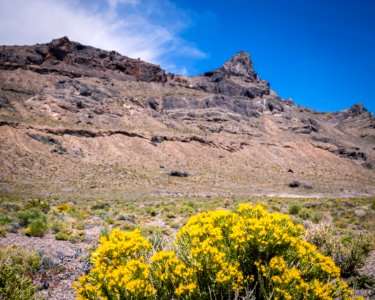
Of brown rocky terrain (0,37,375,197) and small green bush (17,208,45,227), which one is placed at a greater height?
brown rocky terrain (0,37,375,197)

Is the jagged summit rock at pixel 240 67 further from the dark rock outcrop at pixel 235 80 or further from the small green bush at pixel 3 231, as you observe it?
the small green bush at pixel 3 231

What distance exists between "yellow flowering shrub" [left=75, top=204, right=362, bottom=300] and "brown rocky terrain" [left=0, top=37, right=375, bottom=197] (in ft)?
111

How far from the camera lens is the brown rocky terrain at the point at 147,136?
4850 centimetres

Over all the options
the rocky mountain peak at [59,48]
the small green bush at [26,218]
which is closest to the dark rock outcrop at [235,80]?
the rocky mountain peak at [59,48]

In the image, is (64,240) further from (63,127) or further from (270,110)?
(270,110)

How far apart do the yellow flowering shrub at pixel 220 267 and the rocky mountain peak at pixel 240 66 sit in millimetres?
140783

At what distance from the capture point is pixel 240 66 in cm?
14412

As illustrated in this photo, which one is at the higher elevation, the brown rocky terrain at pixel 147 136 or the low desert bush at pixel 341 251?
the brown rocky terrain at pixel 147 136

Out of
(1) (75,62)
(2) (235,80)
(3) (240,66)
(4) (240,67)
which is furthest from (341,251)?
(3) (240,66)

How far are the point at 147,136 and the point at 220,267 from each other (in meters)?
65.2

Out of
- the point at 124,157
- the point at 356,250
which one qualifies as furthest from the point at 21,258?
the point at 124,157

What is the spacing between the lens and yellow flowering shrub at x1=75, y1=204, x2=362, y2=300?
12.6 ft

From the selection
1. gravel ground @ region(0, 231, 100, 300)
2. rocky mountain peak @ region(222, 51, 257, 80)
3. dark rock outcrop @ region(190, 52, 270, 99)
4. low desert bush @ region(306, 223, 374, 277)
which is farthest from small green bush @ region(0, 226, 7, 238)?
rocky mountain peak @ region(222, 51, 257, 80)

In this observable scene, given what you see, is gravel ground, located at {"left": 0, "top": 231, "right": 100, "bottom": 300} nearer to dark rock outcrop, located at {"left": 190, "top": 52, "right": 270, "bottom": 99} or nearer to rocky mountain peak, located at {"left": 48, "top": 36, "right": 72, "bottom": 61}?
rocky mountain peak, located at {"left": 48, "top": 36, "right": 72, "bottom": 61}
